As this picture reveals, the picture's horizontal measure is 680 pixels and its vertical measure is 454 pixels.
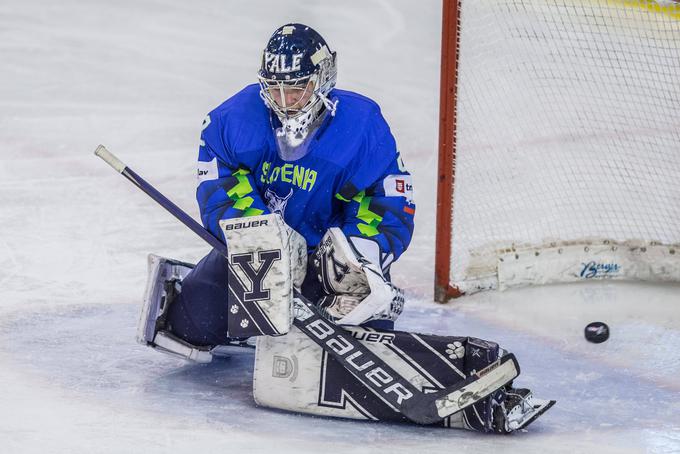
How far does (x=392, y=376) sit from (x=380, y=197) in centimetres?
54

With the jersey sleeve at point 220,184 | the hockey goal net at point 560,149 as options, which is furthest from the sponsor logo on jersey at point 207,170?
the hockey goal net at point 560,149

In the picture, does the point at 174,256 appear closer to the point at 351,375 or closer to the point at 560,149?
the point at 351,375

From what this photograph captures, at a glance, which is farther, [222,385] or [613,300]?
[613,300]

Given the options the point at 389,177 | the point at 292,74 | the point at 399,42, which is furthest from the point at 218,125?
the point at 399,42

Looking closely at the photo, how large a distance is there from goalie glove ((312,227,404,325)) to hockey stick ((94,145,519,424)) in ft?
0.23

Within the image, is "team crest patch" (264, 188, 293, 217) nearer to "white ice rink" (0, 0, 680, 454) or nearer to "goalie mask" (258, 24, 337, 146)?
"goalie mask" (258, 24, 337, 146)

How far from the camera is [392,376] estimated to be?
3020 millimetres

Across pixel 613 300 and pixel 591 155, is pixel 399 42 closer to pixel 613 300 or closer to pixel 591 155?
pixel 591 155

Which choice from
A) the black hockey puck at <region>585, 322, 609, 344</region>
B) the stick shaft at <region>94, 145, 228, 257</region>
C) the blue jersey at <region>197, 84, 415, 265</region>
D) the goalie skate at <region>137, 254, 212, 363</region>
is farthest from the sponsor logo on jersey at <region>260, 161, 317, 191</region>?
the black hockey puck at <region>585, 322, 609, 344</region>

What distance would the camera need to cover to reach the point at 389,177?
10.9ft

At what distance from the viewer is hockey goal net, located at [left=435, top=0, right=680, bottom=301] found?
13.6 feet

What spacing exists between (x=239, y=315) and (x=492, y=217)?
1.52m

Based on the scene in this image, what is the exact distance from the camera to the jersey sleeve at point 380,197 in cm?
328

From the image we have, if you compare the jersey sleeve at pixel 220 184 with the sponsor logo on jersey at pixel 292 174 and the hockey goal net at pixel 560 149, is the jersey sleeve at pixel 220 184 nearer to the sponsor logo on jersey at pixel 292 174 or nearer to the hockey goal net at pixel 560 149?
the sponsor logo on jersey at pixel 292 174
